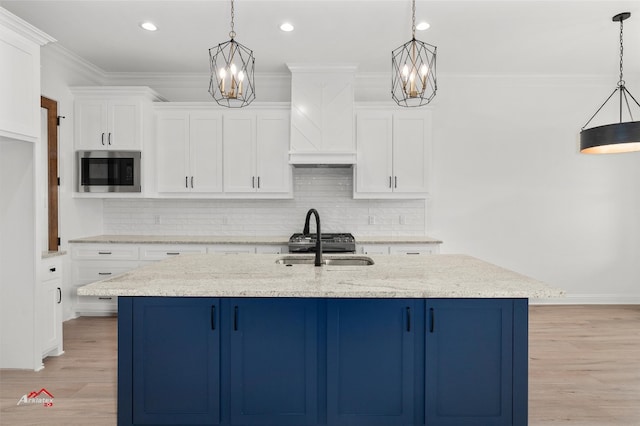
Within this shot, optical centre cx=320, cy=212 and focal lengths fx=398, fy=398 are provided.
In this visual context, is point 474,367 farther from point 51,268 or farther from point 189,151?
point 189,151

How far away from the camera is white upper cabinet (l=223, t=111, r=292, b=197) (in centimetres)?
472

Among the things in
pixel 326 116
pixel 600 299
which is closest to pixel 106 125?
pixel 326 116

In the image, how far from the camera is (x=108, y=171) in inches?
179

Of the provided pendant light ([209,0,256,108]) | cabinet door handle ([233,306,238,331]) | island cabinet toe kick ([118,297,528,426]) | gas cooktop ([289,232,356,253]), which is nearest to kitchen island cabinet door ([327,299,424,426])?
island cabinet toe kick ([118,297,528,426])

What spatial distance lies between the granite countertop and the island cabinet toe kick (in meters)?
0.12

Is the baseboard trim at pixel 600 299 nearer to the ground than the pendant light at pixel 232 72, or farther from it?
nearer to the ground

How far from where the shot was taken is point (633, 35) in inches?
155

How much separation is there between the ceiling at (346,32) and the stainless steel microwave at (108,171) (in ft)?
3.72

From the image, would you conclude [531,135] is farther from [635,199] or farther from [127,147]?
[127,147]

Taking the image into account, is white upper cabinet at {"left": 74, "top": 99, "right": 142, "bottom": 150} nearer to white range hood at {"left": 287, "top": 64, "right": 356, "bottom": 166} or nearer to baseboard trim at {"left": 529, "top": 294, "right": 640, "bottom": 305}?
white range hood at {"left": 287, "top": 64, "right": 356, "bottom": 166}

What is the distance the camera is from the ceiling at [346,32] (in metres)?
3.38

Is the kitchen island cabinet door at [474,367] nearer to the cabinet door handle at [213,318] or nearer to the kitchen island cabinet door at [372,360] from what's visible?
the kitchen island cabinet door at [372,360]

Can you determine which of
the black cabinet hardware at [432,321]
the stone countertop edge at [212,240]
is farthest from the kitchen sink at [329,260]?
the stone countertop edge at [212,240]

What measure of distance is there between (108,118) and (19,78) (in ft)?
4.96
